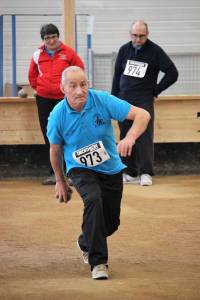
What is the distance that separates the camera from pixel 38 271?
16.6 ft

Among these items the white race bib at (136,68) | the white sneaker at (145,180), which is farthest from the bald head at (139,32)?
the white sneaker at (145,180)

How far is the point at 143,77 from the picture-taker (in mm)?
9297

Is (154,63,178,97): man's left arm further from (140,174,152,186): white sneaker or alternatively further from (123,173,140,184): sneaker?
(123,173,140,184): sneaker

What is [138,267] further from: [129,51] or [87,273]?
[129,51]

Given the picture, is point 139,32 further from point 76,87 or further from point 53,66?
point 76,87

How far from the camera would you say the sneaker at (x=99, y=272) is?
4742 mm

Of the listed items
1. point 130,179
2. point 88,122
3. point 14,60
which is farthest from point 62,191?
point 14,60

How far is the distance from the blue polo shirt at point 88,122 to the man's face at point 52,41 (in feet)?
14.3

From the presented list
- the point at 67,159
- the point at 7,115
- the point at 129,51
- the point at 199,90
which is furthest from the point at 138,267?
the point at 199,90

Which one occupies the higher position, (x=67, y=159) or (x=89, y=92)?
(x=89, y=92)

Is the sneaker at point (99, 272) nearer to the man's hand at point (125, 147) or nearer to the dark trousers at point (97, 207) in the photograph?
the dark trousers at point (97, 207)

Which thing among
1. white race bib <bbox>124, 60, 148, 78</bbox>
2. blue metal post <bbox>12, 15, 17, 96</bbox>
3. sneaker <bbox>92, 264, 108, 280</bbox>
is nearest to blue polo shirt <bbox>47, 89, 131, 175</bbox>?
sneaker <bbox>92, 264, 108, 280</bbox>

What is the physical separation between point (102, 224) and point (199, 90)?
829 cm

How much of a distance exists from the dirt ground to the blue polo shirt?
0.75 metres
